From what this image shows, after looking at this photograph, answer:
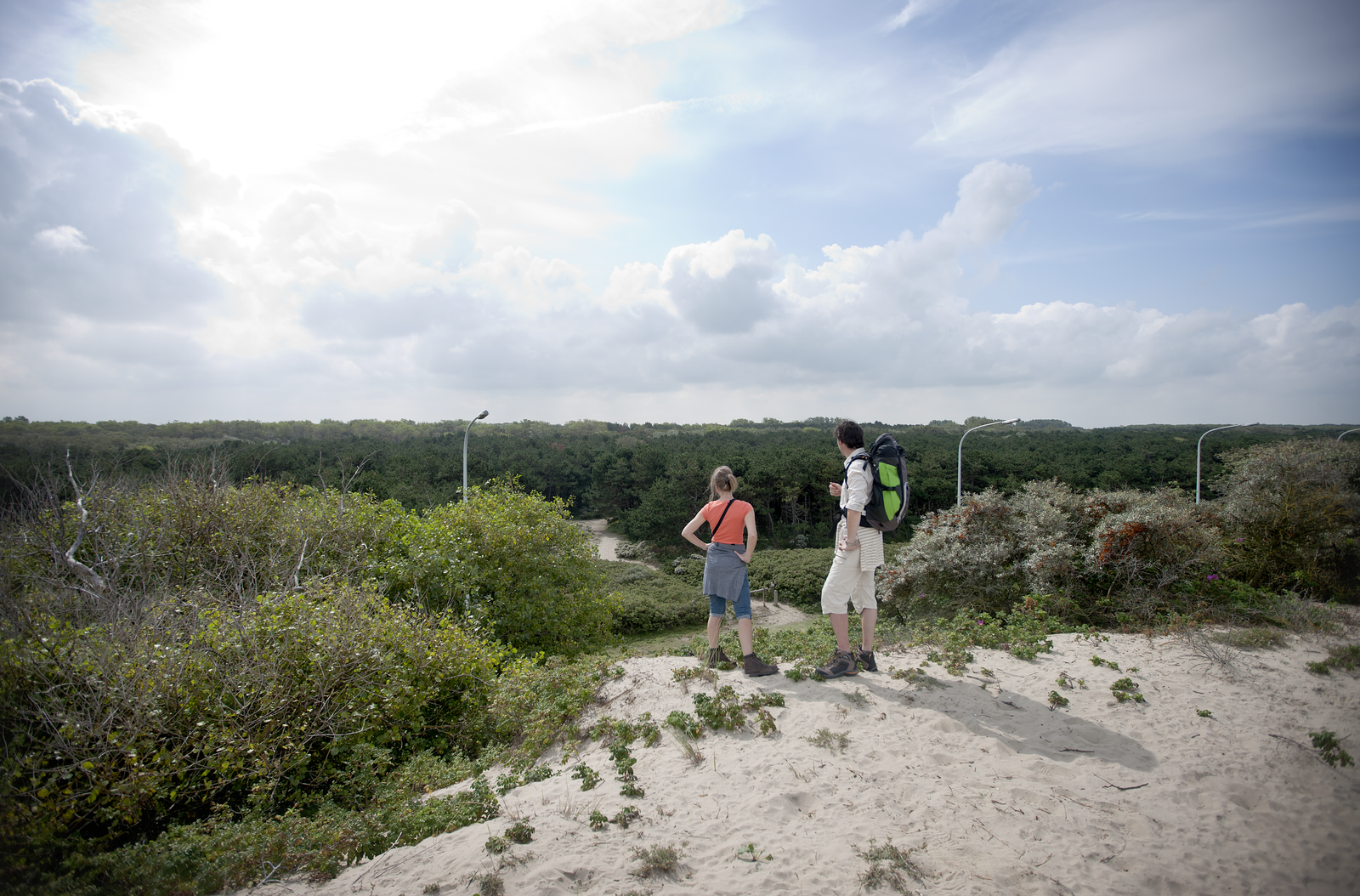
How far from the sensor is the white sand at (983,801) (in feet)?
10.4

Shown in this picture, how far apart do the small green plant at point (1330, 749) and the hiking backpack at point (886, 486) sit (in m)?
2.70

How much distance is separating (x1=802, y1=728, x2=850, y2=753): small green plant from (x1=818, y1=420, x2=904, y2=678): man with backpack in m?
0.82

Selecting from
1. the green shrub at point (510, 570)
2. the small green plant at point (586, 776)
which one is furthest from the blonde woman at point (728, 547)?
the green shrub at point (510, 570)

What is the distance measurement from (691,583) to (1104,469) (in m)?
28.2

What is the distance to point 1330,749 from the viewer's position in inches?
137

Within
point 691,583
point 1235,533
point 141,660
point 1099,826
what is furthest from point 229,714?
point 691,583

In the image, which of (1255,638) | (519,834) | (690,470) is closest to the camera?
(519,834)

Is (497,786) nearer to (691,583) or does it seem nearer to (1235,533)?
(1235,533)

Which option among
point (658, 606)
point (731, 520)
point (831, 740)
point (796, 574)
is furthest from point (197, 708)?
point (796, 574)

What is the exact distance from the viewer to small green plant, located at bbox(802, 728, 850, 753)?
4520mm

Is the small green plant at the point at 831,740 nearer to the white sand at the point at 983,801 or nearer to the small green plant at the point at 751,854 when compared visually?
the white sand at the point at 983,801

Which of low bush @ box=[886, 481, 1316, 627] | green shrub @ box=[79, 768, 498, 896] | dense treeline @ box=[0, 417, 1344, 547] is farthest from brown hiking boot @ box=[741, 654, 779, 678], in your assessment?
dense treeline @ box=[0, 417, 1344, 547]

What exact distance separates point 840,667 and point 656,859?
8.91 ft

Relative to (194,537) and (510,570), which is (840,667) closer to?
(510,570)
